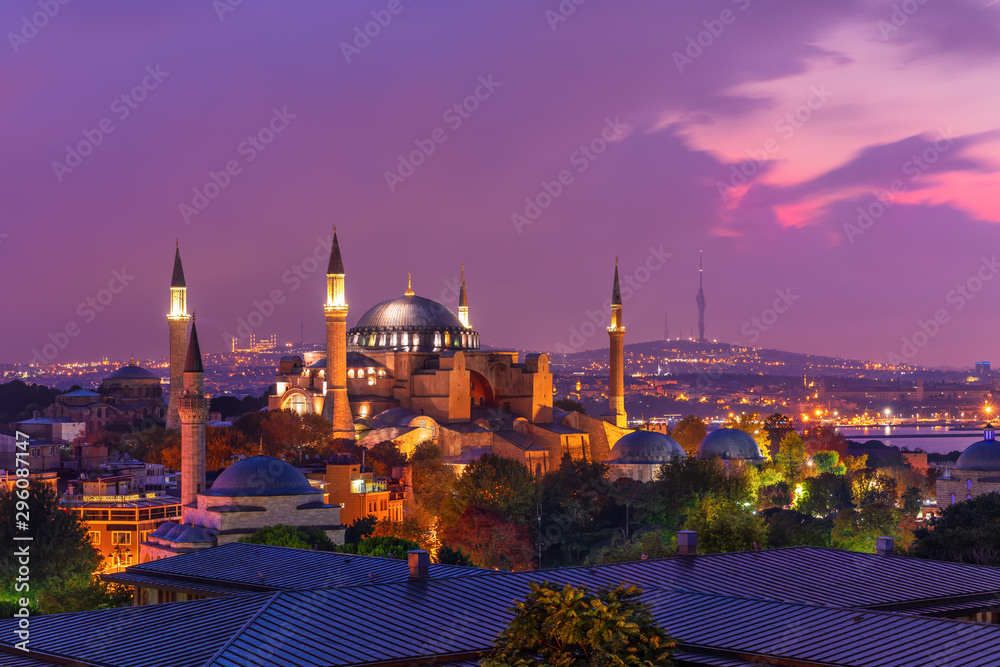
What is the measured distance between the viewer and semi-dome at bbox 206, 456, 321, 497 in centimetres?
4241

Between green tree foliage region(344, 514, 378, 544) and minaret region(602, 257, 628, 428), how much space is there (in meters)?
26.5

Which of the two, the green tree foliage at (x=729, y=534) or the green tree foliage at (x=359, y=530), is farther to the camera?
the green tree foliage at (x=359, y=530)

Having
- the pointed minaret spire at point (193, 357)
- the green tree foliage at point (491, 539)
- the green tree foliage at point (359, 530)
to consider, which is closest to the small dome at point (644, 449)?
the green tree foliage at point (491, 539)

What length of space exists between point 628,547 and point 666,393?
142 meters

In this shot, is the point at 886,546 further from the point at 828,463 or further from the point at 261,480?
the point at 828,463

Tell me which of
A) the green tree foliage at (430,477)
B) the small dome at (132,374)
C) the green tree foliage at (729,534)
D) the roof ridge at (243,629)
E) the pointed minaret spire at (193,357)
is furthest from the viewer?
the small dome at (132,374)

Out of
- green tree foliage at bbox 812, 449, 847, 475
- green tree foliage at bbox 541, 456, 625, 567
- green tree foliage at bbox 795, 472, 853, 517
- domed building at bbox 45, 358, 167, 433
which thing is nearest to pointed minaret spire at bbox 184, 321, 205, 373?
green tree foliage at bbox 541, 456, 625, 567

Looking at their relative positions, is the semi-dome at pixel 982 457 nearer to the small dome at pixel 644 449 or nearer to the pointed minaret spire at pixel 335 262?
the small dome at pixel 644 449

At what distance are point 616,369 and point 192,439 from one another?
102 feet

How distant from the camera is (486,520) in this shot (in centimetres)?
4878

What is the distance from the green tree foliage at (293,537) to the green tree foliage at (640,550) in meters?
7.51

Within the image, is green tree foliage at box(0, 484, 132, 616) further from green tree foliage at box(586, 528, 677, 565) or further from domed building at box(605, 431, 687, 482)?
domed building at box(605, 431, 687, 482)

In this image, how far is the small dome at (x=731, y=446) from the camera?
228 feet

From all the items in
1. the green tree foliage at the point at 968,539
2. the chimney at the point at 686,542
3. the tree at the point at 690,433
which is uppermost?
the tree at the point at 690,433
